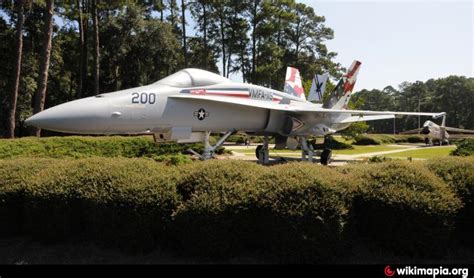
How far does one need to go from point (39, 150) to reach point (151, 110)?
4.91 metres

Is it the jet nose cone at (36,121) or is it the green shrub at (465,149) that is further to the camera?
the green shrub at (465,149)

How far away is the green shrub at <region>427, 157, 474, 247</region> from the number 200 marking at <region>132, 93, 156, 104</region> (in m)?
6.08

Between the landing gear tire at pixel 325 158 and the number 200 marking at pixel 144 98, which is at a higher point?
the number 200 marking at pixel 144 98

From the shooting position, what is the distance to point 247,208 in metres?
4.53

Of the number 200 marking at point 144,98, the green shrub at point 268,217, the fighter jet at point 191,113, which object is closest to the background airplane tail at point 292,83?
the fighter jet at point 191,113

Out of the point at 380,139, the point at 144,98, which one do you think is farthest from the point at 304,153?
the point at 380,139

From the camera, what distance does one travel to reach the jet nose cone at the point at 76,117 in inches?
295

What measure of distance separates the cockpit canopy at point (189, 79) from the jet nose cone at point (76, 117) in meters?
1.98

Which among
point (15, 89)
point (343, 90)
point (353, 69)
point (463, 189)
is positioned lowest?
point (463, 189)

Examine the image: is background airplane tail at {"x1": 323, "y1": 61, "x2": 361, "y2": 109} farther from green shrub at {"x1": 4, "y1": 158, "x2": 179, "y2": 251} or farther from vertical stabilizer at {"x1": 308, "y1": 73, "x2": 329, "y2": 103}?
green shrub at {"x1": 4, "y1": 158, "x2": 179, "y2": 251}

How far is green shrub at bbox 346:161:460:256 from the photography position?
178 inches

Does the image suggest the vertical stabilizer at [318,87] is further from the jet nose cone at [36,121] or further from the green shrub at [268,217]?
the green shrub at [268,217]

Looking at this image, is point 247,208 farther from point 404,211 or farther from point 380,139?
point 380,139

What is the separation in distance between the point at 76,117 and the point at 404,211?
20.6 ft
